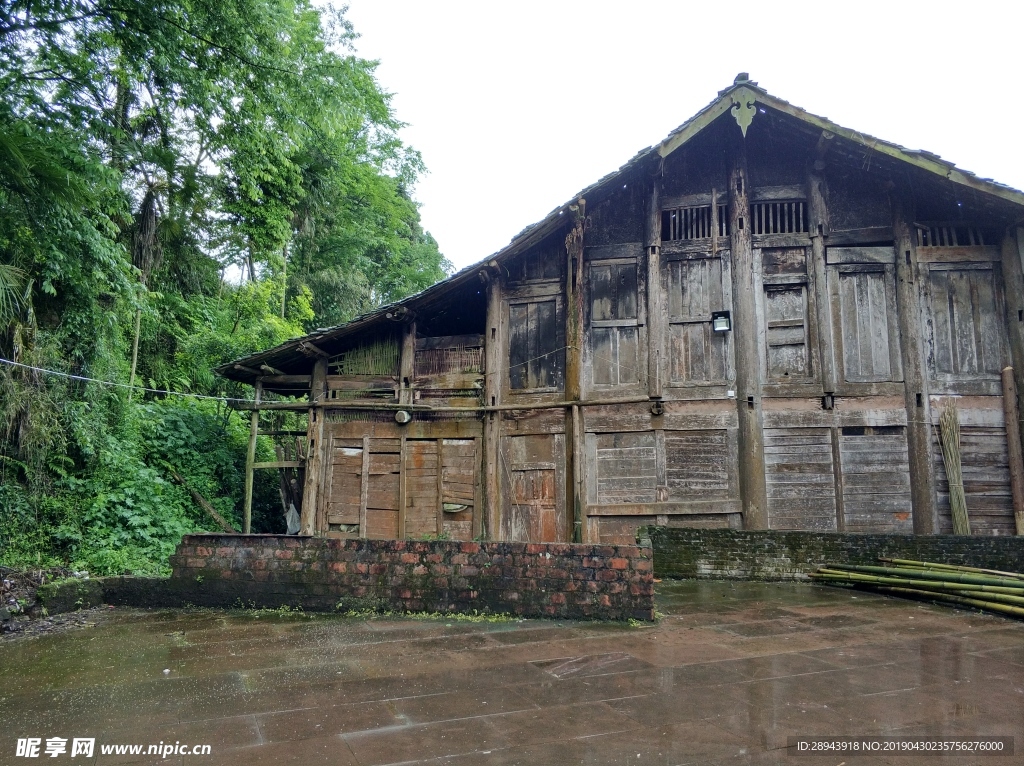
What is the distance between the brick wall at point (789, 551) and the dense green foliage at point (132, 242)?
8224 mm

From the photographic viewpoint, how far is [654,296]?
11492mm

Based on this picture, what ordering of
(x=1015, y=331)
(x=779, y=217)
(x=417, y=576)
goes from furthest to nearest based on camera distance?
(x=779, y=217) → (x=1015, y=331) → (x=417, y=576)

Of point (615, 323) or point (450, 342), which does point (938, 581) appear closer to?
point (615, 323)

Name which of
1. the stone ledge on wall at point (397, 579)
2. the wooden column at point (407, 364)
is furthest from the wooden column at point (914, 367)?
the wooden column at point (407, 364)

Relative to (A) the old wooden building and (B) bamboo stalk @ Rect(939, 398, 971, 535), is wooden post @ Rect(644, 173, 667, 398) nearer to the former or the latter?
(A) the old wooden building

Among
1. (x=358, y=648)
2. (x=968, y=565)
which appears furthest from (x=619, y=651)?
(x=968, y=565)

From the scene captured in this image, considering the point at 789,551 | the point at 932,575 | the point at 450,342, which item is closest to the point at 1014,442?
the point at 932,575

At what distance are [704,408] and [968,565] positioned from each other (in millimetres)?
4195

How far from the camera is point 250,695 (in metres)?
4.56

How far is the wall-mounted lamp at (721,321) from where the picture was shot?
442 inches

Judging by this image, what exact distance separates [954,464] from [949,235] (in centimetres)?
386

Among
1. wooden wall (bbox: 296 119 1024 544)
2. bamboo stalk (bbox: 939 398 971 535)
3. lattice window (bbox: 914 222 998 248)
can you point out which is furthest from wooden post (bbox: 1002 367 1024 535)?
lattice window (bbox: 914 222 998 248)

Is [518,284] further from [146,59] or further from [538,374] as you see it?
[146,59]

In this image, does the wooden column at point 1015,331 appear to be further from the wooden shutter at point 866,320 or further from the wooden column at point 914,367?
the wooden shutter at point 866,320
